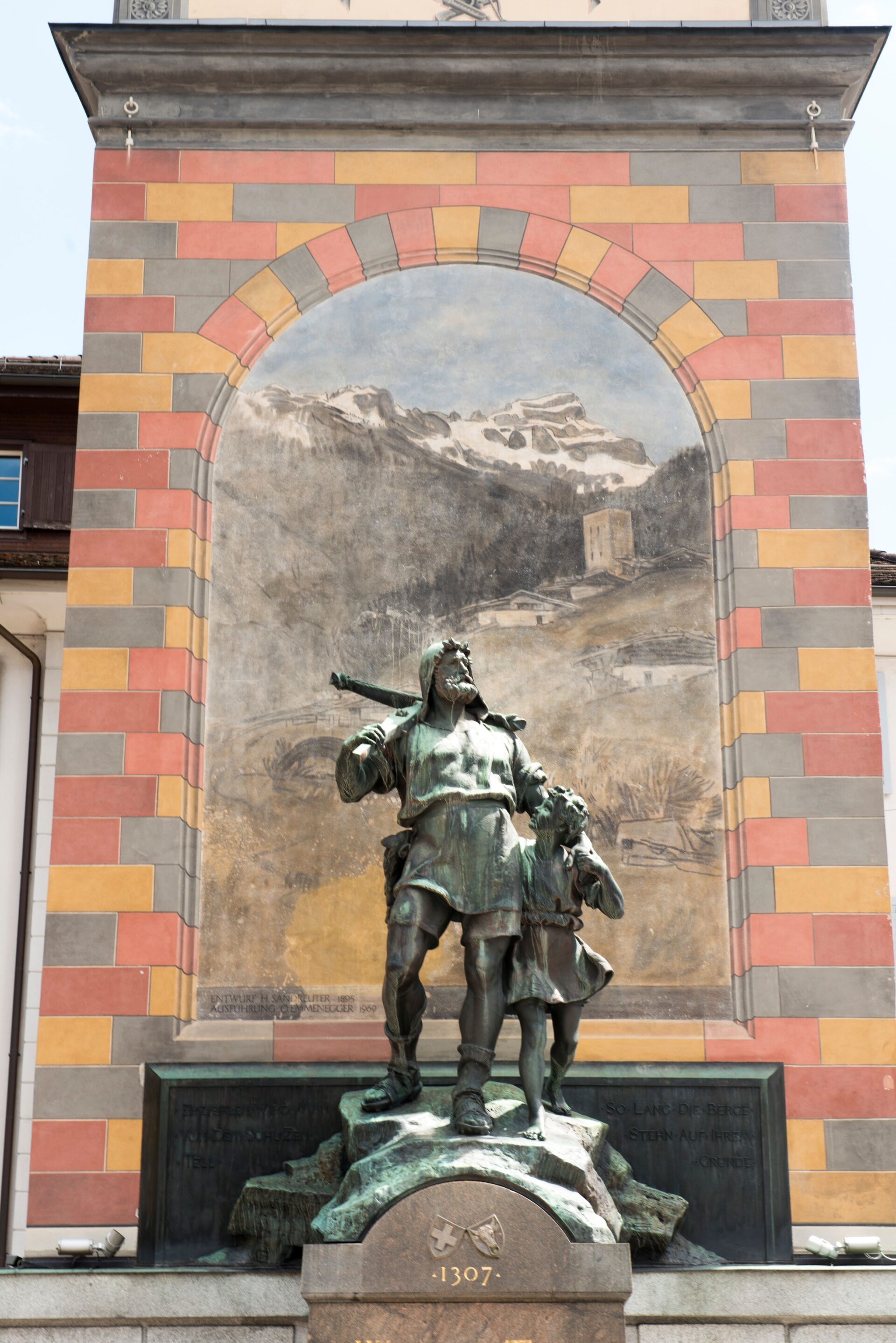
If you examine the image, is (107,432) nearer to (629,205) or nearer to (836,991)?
(629,205)

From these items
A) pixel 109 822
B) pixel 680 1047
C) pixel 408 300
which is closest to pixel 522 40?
pixel 408 300

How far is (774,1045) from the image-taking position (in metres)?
9.90

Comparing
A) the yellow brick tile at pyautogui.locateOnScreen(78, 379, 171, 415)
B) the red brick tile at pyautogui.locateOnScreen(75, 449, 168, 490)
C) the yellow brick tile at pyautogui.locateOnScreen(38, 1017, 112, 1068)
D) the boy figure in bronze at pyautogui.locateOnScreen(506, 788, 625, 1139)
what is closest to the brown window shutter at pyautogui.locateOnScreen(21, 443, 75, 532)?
the yellow brick tile at pyautogui.locateOnScreen(78, 379, 171, 415)

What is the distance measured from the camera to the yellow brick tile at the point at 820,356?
11148 millimetres

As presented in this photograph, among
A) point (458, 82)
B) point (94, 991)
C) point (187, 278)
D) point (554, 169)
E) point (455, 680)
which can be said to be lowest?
point (94, 991)

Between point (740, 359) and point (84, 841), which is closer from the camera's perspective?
point (84, 841)

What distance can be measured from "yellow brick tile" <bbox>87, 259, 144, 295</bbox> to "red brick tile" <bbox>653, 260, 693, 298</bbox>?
336 centimetres

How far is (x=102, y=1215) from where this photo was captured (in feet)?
31.5

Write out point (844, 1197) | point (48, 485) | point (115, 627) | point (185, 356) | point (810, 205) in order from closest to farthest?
point (844, 1197)
point (115, 627)
point (185, 356)
point (810, 205)
point (48, 485)

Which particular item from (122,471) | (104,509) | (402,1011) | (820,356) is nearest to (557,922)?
(402,1011)

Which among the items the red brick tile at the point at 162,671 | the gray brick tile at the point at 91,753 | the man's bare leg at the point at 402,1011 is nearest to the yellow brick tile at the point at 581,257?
the red brick tile at the point at 162,671

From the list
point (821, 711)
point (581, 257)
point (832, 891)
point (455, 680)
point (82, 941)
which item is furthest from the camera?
point (581, 257)

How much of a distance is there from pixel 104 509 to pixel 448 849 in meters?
3.62

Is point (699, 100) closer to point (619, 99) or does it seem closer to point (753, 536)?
point (619, 99)
